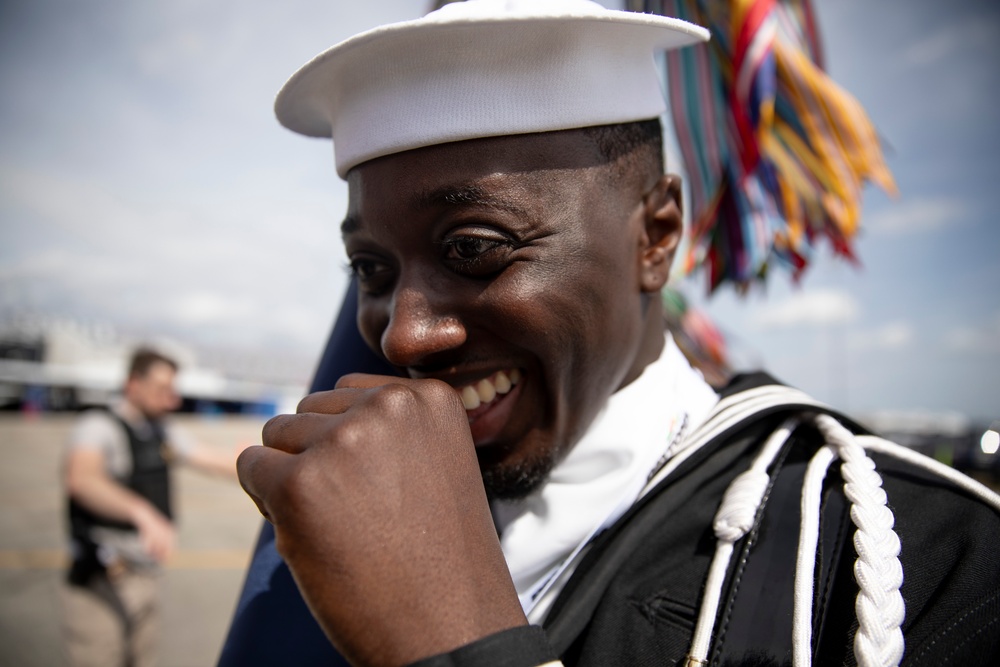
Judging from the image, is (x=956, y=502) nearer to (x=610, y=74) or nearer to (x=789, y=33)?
(x=610, y=74)

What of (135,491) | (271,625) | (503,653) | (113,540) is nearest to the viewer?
(503,653)

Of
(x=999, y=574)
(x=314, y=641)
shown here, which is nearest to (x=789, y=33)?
(x=999, y=574)

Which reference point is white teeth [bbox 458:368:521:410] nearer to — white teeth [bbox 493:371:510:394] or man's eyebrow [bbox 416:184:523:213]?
white teeth [bbox 493:371:510:394]

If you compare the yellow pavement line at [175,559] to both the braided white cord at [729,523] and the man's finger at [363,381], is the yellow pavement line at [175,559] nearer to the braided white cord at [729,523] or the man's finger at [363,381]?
the man's finger at [363,381]

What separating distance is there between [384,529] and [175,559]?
8.28 m

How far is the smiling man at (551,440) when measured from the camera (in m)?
0.90

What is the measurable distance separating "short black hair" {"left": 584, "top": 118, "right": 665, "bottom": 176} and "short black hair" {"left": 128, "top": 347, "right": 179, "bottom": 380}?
4381 millimetres

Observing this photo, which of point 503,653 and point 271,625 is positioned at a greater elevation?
point 503,653

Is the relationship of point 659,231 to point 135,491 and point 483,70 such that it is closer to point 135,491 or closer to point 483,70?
point 483,70

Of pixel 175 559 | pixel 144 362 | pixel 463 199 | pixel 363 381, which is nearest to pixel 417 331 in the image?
pixel 363 381

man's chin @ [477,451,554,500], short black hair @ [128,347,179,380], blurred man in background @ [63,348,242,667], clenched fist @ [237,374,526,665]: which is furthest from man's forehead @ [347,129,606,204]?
short black hair @ [128,347,179,380]

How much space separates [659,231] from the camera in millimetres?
1574

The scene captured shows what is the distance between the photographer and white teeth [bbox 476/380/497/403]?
1385mm

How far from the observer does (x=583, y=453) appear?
4.76ft
